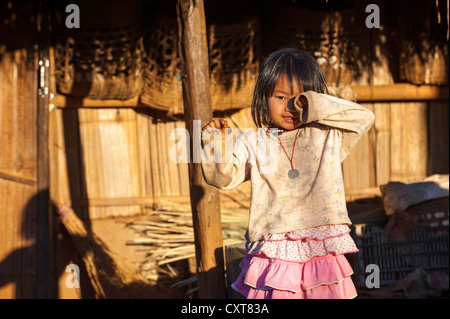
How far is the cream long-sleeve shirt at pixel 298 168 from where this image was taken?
8.21ft

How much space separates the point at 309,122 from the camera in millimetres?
2541

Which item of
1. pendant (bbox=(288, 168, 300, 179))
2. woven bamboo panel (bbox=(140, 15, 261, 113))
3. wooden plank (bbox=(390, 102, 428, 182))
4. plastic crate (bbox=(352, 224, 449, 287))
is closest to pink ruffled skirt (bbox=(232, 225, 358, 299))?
pendant (bbox=(288, 168, 300, 179))

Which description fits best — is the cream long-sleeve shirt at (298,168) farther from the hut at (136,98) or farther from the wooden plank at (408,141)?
the wooden plank at (408,141)

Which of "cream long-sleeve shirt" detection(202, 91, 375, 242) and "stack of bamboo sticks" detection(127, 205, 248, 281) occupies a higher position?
"cream long-sleeve shirt" detection(202, 91, 375, 242)

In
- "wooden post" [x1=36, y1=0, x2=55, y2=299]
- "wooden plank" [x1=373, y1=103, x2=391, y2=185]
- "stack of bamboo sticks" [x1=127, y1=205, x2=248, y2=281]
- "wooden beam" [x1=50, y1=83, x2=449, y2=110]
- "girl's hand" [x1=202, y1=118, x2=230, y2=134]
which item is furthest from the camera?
"wooden plank" [x1=373, y1=103, x2=391, y2=185]

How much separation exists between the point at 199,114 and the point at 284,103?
54.6 inches

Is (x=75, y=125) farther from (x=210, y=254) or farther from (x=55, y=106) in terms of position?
(x=210, y=254)

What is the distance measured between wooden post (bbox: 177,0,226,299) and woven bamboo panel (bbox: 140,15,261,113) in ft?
4.48

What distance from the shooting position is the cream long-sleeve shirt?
98.6 inches

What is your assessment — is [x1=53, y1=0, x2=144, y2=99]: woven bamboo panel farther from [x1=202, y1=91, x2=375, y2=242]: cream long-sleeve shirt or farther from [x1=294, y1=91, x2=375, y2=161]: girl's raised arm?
[x1=294, y1=91, x2=375, y2=161]: girl's raised arm

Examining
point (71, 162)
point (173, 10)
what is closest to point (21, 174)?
point (71, 162)

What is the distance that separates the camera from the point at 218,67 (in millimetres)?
5359

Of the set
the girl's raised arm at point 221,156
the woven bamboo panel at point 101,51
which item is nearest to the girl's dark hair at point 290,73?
the girl's raised arm at point 221,156
